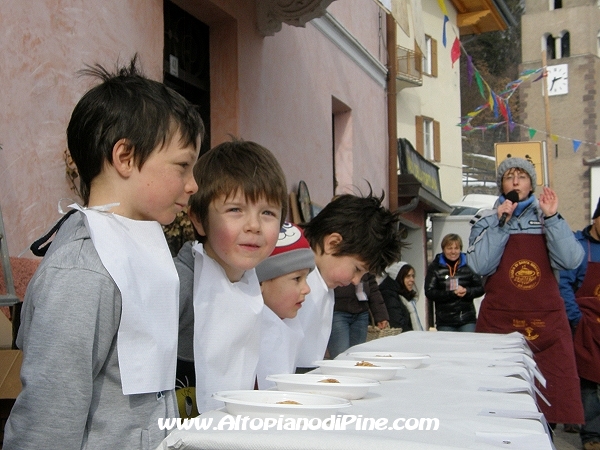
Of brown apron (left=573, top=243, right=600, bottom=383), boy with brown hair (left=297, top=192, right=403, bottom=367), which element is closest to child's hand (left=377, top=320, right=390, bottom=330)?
brown apron (left=573, top=243, right=600, bottom=383)

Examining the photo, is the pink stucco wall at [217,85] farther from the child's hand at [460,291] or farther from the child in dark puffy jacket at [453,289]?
the child's hand at [460,291]

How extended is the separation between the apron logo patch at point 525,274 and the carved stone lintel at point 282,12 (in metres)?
3.21

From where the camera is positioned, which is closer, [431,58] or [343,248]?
[343,248]

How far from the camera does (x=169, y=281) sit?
162cm

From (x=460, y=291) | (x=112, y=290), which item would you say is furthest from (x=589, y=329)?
(x=112, y=290)

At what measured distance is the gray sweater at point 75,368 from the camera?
1.42m

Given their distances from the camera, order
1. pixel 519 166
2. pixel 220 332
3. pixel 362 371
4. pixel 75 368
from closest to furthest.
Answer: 1. pixel 75 368
2. pixel 220 332
3. pixel 362 371
4. pixel 519 166

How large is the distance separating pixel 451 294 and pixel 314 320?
196 inches

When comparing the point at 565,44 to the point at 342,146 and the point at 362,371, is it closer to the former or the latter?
the point at 342,146

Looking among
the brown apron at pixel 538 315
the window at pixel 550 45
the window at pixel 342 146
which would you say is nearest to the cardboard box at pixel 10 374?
the brown apron at pixel 538 315

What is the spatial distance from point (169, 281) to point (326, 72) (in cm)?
778

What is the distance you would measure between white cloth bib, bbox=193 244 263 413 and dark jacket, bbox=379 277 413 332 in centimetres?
685

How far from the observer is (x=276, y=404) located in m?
1.44

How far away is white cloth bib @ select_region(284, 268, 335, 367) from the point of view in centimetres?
290
